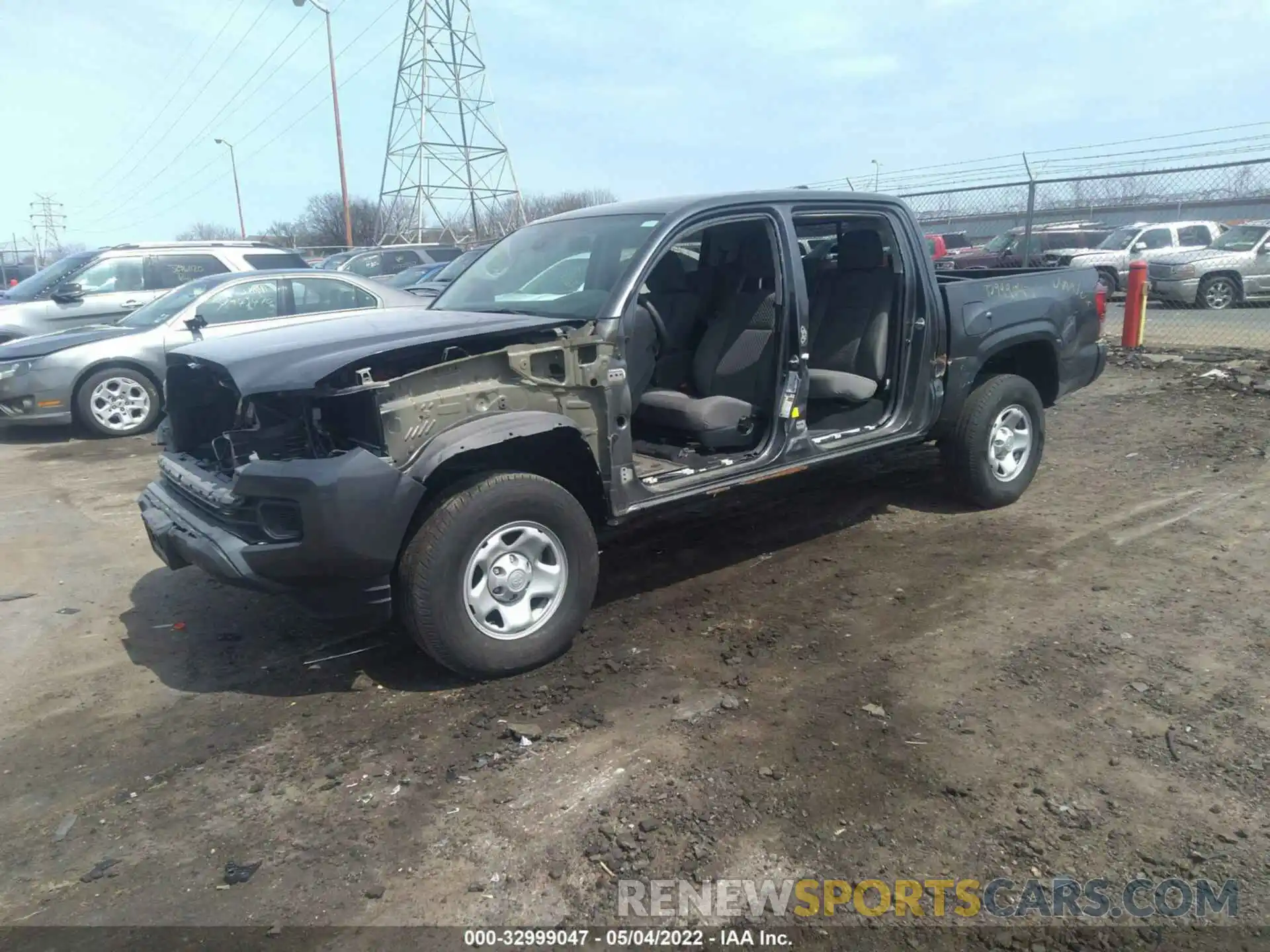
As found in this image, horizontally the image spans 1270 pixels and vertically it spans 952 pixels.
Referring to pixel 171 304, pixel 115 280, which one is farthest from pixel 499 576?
pixel 115 280

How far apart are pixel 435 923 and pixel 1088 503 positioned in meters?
4.92

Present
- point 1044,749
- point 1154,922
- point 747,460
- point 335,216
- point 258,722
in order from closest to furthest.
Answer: point 1154,922
point 1044,749
point 258,722
point 747,460
point 335,216

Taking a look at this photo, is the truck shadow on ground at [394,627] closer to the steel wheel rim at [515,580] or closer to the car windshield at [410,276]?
the steel wheel rim at [515,580]

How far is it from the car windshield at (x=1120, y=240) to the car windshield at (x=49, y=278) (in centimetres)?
1803

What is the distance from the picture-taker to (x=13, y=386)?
28.8 ft

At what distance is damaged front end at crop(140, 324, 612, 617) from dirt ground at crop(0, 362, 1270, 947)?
0.62 meters

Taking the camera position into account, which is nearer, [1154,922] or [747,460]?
[1154,922]

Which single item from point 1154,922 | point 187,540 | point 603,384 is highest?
point 603,384

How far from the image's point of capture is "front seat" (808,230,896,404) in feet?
17.6

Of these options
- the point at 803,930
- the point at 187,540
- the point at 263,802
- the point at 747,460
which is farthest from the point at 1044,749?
the point at 187,540

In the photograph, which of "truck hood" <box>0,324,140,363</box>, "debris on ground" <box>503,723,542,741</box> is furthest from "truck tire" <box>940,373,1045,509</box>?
"truck hood" <box>0,324,140,363</box>

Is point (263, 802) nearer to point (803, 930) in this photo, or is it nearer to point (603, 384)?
point (803, 930)

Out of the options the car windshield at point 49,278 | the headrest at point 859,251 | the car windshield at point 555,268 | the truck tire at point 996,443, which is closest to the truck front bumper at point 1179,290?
the truck tire at point 996,443

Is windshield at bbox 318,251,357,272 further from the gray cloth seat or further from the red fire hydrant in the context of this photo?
the gray cloth seat
